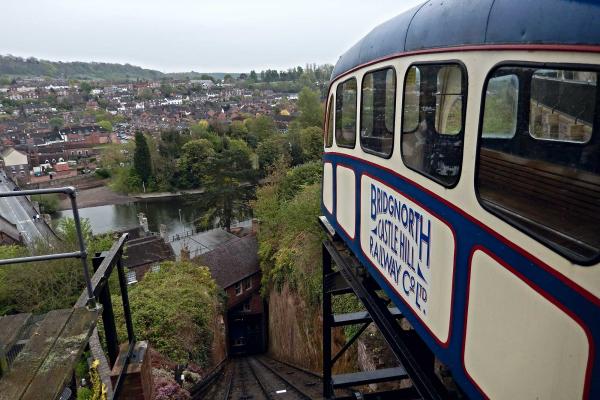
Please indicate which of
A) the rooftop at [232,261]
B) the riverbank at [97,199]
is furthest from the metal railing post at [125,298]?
the riverbank at [97,199]

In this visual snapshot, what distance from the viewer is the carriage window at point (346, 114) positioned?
484 cm

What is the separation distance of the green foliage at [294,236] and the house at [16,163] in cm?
5368

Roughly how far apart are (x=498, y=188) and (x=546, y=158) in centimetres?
32

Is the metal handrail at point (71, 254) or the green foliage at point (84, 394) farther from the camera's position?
the green foliage at point (84, 394)

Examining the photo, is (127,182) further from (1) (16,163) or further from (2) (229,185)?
(2) (229,185)

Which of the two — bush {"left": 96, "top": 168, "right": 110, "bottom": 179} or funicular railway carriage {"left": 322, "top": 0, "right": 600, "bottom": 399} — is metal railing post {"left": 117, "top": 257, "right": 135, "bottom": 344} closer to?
funicular railway carriage {"left": 322, "top": 0, "right": 600, "bottom": 399}

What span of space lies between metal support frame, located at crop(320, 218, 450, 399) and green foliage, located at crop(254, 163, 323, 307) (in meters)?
5.30

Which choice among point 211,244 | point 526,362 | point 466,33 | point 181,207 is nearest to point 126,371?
point 526,362

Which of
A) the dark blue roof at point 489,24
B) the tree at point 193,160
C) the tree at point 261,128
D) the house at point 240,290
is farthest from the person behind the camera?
the tree at point 261,128

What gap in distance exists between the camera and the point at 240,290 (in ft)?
71.1

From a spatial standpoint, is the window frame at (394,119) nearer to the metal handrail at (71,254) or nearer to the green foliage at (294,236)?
the metal handrail at (71,254)

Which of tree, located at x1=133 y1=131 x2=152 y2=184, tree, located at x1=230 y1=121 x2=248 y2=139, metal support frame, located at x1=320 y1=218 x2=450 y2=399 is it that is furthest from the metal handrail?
tree, located at x1=230 y1=121 x2=248 y2=139

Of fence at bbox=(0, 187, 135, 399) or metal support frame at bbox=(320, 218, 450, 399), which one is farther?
metal support frame at bbox=(320, 218, 450, 399)

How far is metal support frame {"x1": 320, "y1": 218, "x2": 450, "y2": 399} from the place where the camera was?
3529mm
